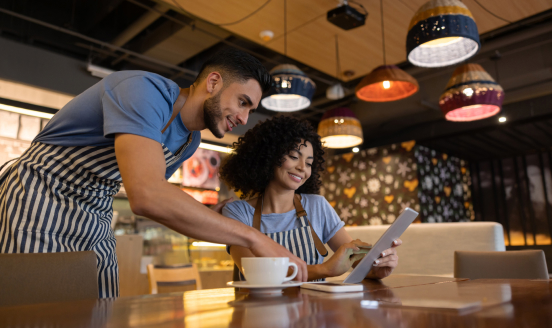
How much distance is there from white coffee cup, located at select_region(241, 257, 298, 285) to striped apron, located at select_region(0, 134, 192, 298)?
0.61m

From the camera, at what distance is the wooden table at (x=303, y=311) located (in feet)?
1.75

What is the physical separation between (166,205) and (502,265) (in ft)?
5.39

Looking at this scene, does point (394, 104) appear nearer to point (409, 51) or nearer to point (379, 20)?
point (379, 20)

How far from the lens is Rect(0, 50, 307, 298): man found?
0.96 meters

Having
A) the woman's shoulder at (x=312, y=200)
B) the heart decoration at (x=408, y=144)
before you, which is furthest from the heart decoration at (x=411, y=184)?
the woman's shoulder at (x=312, y=200)

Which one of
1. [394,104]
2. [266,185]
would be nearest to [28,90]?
[266,185]

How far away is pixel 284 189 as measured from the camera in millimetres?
1898

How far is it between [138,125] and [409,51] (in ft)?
7.55

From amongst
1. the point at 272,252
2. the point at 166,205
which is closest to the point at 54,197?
the point at 166,205

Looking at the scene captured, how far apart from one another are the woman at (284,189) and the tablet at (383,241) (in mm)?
582

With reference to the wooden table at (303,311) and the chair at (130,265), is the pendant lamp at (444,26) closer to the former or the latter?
the wooden table at (303,311)

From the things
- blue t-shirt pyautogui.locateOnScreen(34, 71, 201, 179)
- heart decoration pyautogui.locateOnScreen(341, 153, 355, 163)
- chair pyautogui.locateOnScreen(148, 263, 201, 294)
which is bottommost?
chair pyautogui.locateOnScreen(148, 263, 201, 294)

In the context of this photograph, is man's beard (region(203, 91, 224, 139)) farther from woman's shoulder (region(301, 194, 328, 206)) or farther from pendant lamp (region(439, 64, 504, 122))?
pendant lamp (region(439, 64, 504, 122))

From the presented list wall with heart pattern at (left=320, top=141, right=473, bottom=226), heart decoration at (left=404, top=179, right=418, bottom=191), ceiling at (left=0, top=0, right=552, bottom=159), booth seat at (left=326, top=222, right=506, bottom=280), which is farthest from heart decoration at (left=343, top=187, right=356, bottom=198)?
booth seat at (left=326, top=222, right=506, bottom=280)
